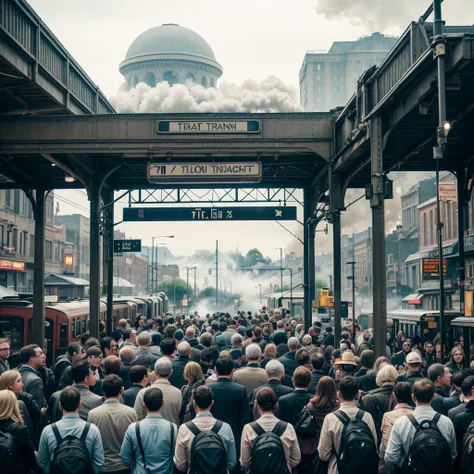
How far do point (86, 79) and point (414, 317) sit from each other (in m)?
15.9

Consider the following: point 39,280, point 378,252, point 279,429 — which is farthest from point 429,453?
point 39,280

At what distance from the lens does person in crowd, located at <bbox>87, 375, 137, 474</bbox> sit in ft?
24.2

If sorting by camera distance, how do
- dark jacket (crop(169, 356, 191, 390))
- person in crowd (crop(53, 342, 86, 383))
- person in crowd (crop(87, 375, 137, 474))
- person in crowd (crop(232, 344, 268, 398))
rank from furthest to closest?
person in crowd (crop(53, 342, 86, 383)), dark jacket (crop(169, 356, 191, 390)), person in crowd (crop(232, 344, 268, 398)), person in crowd (crop(87, 375, 137, 474))

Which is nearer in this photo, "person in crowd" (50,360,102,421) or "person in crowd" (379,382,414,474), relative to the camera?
"person in crowd" (379,382,414,474)

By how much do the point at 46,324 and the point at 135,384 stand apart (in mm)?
17538

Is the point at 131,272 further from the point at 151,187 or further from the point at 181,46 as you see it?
the point at 151,187

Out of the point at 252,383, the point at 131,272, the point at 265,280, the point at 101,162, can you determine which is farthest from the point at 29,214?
the point at 265,280

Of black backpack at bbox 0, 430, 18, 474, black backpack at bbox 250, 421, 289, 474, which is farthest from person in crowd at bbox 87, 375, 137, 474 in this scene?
black backpack at bbox 250, 421, 289, 474

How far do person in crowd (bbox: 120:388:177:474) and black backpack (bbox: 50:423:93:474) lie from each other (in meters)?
0.43

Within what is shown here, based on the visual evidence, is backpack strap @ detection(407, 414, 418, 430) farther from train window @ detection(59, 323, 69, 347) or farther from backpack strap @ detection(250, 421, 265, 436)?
train window @ detection(59, 323, 69, 347)

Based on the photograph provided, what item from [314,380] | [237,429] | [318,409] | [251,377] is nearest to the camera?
[318,409]

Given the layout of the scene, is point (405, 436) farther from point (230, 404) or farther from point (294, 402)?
point (230, 404)

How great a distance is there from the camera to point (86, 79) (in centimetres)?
2456

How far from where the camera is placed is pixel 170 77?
4833 inches
